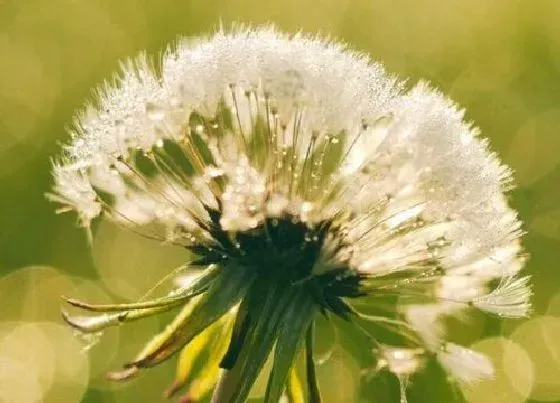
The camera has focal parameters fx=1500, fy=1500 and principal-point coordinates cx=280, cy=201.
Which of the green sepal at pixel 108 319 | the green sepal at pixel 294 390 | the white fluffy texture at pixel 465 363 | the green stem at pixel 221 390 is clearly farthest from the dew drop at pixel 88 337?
the white fluffy texture at pixel 465 363

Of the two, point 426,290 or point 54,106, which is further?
point 54,106

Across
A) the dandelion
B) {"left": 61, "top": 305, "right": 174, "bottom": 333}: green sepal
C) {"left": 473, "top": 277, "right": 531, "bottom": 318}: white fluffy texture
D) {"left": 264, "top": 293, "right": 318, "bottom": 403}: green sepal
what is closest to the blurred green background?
{"left": 473, "top": 277, "right": 531, "bottom": 318}: white fluffy texture

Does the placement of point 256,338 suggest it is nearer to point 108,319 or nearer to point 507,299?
point 108,319

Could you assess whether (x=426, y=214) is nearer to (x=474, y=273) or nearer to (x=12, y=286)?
(x=474, y=273)

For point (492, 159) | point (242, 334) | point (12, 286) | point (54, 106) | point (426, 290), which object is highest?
point (54, 106)

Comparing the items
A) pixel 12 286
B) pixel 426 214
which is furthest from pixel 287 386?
pixel 12 286

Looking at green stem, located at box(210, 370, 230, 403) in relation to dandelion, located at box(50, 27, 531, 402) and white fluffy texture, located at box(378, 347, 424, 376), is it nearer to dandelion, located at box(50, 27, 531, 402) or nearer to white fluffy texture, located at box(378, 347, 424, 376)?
dandelion, located at box(50, 27, 531, 402)
